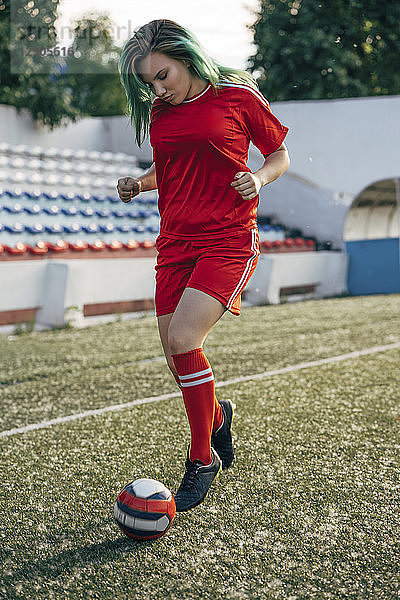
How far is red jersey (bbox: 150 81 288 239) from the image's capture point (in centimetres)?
220

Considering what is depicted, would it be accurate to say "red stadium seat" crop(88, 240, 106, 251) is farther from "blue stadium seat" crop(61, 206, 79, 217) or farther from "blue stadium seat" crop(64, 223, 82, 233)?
"blue stadium seat" crop(61, 206, 79, 217)

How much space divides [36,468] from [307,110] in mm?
7984

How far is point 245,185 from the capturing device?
207 centimetres

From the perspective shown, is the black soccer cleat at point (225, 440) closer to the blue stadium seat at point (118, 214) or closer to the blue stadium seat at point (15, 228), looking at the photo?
the blue stadium seat at point (15, 228)

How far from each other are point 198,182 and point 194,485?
38.3 inches

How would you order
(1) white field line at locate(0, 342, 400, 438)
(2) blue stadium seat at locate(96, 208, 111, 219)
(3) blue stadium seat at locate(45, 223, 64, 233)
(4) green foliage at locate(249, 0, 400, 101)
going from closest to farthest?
(1) white field line at locate(0, 342, 400, 438) < (3) blue stadium seat at locate(45, 223, 64, 233) < (2) blue stadium seat at locate(96, 208, 111, 219) < (4) green foliage at locate(249, 0, 400, 101)

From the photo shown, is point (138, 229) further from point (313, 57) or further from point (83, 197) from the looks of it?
point (313, 57)

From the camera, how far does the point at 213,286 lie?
2189 mm

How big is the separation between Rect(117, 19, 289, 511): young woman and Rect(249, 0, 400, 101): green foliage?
13033 millimetres

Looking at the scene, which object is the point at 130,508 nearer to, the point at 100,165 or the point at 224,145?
the point at 224,145

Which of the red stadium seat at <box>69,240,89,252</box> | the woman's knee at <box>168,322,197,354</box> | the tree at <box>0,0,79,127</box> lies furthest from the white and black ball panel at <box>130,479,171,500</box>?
the tree at <box>0,0,79,127</box>

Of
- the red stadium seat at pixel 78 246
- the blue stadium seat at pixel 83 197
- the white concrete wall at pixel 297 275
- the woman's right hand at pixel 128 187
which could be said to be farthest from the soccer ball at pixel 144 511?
the blue stadium seat at pixel 83 197

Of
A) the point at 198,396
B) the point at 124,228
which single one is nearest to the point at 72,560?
the point at 198,396

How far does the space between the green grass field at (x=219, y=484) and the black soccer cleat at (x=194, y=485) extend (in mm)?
47
